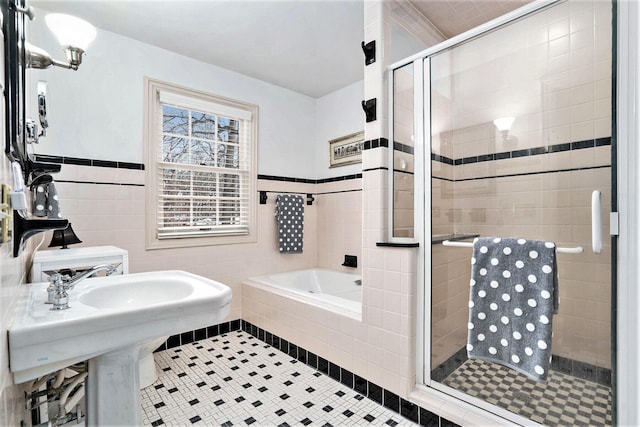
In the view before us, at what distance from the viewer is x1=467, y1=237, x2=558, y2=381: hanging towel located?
1376mm

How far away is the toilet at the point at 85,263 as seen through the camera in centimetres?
166

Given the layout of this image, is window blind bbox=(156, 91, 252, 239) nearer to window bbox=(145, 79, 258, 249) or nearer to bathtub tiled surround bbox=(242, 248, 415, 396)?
window bbox=(145, 79, 258, 249)

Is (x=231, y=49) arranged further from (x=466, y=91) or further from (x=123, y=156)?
(x=466, y=91)

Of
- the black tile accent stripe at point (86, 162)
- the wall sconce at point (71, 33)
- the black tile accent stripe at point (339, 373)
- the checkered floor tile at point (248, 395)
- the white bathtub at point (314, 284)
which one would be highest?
the wall sconce at point (71, 33)

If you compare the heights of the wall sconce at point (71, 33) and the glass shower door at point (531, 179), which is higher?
the wall sconce at point (71, 33)

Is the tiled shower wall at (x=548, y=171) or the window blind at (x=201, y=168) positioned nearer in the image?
the tiled shower wall at (x=548, y=171)

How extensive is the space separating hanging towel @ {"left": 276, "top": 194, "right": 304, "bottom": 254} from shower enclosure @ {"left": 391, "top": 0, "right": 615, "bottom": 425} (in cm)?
165

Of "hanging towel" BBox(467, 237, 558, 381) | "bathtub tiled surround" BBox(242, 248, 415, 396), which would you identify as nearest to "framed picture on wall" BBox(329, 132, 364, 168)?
"bathtub tiled surround" BBox(242, 248, 415, 396)

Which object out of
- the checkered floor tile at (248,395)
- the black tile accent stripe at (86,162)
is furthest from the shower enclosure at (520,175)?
the black tile accent stripe at (86,162)

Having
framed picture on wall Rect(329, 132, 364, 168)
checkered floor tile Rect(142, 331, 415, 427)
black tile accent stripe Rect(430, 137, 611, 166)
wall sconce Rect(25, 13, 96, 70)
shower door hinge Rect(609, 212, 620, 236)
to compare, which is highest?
wall sconce Rect(25, 13, 96, 70)

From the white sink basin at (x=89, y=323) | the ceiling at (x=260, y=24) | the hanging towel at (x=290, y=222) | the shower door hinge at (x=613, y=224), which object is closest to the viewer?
the white sink basin at (x=89, y=323)

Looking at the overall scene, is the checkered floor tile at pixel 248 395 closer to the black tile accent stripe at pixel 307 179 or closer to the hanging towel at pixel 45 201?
the hanging towel at pixel 45 201

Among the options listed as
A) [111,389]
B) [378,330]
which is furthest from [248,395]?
[111,389]

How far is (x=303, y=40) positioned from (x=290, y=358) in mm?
2474
